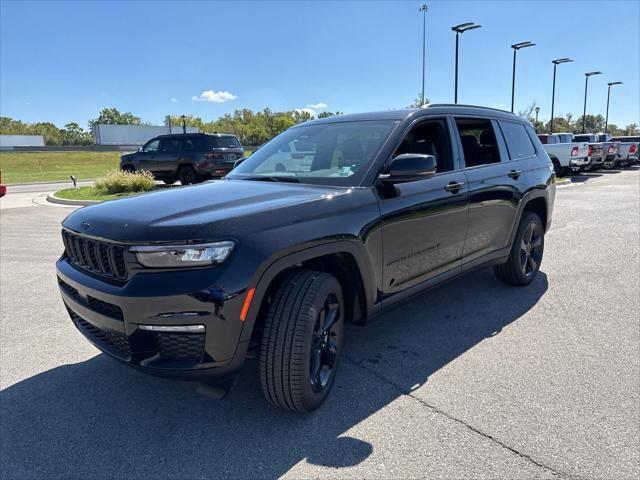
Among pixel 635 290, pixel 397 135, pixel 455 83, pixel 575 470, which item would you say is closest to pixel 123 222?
pixel 397 135

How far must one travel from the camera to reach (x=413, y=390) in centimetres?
302

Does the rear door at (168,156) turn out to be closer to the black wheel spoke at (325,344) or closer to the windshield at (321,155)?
the windshield at (321,155)

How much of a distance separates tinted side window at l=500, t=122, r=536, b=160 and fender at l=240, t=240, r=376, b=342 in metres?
2.59

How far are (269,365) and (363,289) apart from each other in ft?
2.59

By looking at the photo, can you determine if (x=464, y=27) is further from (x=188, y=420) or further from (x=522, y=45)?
(x=188, y=420)

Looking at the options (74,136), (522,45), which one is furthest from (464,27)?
(74,136)

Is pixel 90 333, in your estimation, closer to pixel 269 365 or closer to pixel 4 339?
pixel 269 365

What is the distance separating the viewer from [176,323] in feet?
7.23

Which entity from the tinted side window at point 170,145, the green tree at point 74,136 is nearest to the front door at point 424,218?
the tinted side window at point 170,145

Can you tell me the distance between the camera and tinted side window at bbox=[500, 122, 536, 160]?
185 inches

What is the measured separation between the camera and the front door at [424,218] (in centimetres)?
312

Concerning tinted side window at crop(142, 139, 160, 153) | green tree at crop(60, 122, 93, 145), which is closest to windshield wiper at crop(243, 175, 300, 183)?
tinted side window at crop(142, 139, 160, 153)

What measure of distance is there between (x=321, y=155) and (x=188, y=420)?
2.04 meters

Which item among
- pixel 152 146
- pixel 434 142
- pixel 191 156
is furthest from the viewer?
pixel 152 146
